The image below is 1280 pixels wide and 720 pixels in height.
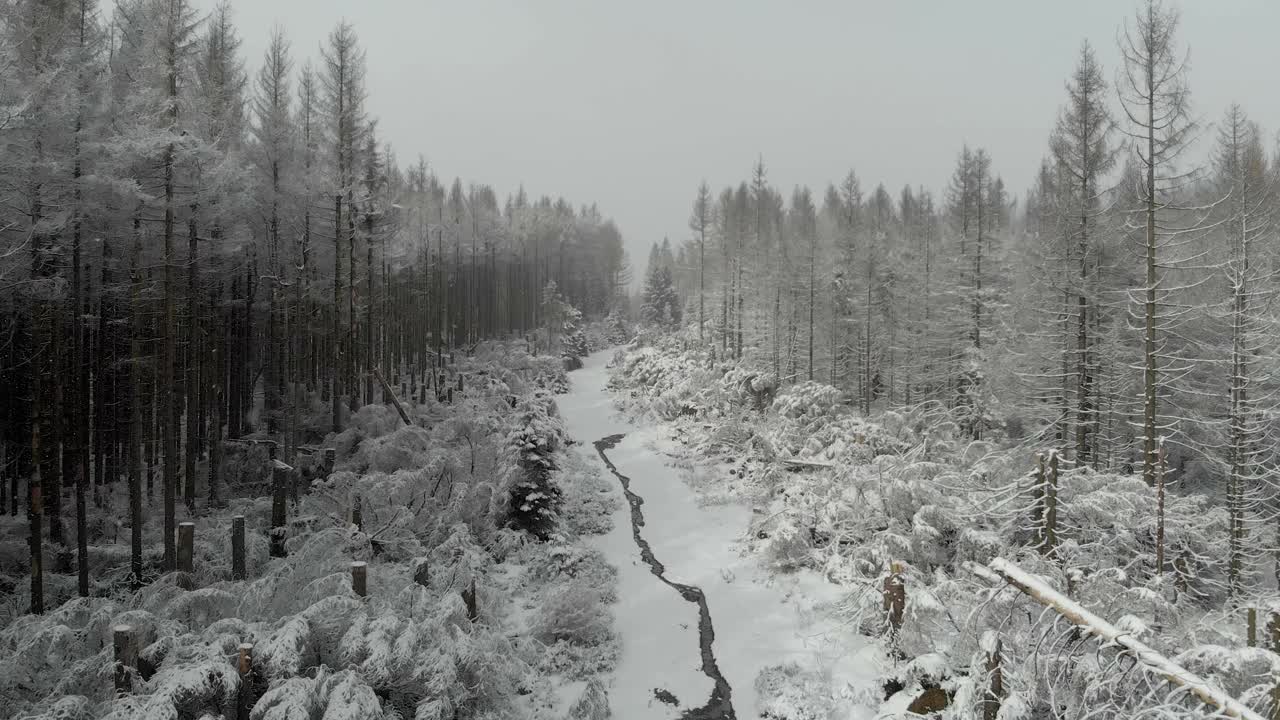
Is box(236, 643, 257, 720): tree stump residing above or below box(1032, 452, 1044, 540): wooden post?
below

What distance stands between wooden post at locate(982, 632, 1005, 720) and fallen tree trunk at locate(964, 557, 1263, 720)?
922mm

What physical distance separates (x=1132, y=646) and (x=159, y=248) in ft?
62.9

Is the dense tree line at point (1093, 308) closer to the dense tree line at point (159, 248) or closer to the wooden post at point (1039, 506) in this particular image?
the wooden post at point (1039, 506)

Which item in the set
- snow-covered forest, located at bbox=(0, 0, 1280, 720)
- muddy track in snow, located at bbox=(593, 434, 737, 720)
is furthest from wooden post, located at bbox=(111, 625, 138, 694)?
muddy track in snow, located at bbox=(593, 434, 737, 720)

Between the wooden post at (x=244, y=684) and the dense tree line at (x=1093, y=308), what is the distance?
12571mm

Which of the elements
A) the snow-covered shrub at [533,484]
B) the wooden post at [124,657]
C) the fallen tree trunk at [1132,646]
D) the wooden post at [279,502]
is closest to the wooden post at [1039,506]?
the fallen tree trunk at [1132,646]

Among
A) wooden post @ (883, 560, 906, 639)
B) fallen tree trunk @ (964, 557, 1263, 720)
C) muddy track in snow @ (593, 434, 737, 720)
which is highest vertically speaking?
fallen tree trunk @ (964, 557, 1263, 720)

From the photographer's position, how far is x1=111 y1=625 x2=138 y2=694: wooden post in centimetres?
694

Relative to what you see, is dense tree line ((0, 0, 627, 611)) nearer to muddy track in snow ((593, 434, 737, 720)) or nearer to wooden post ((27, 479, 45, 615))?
wooden post ((27, 479, 45, 615))

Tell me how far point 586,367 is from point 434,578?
3996 centimetres

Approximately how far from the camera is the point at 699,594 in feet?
40.6

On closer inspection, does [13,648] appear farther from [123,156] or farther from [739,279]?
[739,279]

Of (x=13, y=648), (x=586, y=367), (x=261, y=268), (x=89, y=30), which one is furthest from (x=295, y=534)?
(x=586, y=367)

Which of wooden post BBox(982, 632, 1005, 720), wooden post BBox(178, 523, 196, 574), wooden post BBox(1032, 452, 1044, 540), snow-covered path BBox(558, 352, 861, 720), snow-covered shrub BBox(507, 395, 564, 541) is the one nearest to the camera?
wooden post BBox(982, 632, 1005, 720)
